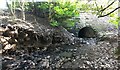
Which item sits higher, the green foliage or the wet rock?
the green foliage

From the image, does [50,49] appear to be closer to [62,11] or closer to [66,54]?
[66,54]

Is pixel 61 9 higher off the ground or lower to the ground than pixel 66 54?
higher

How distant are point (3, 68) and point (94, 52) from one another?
90 centimetres

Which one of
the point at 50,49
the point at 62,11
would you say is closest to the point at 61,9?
the point at 62,11

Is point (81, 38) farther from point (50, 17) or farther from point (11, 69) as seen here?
point (11, 69)

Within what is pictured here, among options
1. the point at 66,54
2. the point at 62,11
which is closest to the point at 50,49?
the point at 66,54

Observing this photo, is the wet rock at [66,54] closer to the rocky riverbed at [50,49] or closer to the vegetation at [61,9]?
Result: the rocky riverbed at [50,49]

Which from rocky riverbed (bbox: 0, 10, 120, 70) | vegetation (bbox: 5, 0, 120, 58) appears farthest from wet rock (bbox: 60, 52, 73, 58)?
vegetation (bbox: 5, 0, 120, 58)

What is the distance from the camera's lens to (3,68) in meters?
1.86

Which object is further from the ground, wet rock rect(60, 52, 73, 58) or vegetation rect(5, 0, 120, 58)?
vegetation rect(5, 0, 120, 58)

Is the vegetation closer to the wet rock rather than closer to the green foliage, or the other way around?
the green foliage

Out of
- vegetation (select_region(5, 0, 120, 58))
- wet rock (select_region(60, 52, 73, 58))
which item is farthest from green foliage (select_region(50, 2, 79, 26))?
wet rock (select_region(60, 52, 73, 58))

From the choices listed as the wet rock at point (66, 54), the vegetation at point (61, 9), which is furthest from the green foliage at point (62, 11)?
the wet rock at point (66, 54)

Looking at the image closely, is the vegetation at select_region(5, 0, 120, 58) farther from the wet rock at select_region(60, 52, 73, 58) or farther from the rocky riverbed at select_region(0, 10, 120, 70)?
the wet rock at select_region(60, 52, 73, 58)
